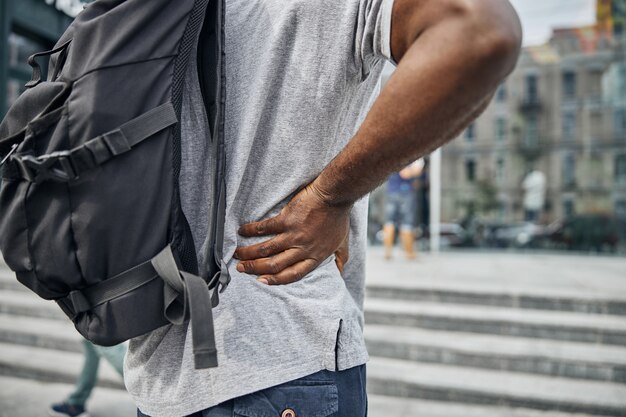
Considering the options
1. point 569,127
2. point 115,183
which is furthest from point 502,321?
point 569,127

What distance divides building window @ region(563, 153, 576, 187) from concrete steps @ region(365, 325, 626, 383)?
6.83m

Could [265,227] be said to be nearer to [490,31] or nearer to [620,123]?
[490,31]

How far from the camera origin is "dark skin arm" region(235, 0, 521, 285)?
0.67 metres

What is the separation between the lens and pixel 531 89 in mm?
10062

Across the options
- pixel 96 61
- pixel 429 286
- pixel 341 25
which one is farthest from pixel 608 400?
pixel 96 61

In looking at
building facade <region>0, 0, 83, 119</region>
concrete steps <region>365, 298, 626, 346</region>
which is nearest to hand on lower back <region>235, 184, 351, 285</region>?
concrete steps <region>365, 298, 626, 346</region>

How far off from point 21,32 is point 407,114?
888 centimetres

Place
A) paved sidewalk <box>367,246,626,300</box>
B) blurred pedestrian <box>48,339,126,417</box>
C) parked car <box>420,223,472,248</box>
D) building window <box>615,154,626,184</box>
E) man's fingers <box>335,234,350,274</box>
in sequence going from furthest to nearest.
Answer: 1. parked car <box>420,223,472,248</box>
2. building window <box>615,154,626,184</box>
3. paved sidewalk <box>367,246,626,300</box>
4. blurred pedestrian <box>48,339,126,417</box>
5. man's fingers <box>335,234,350,274</box>

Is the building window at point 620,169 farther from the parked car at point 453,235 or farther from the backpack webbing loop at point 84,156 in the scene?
the backpack webbing loop at point 84,156

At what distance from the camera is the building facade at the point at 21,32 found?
738cm

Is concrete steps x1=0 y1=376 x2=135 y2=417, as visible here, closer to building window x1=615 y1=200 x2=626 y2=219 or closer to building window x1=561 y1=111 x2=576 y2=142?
building window x1=561 y1=111 x2=576 y2=142

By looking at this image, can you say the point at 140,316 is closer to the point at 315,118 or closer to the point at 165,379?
the point at 165,379

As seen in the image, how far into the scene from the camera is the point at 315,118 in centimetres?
83

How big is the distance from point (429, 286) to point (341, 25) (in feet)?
13.3
